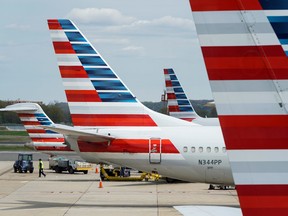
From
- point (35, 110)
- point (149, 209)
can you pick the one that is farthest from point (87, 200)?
point (35, 110)

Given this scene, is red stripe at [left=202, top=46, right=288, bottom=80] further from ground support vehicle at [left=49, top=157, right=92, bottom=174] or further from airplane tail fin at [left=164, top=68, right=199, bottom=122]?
airplane tail fin at [left=164, top=68, right=199, bottom=122]

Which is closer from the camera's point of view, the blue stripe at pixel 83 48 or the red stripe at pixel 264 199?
the red stripe at pixel 264 199

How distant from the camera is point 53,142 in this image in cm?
5581

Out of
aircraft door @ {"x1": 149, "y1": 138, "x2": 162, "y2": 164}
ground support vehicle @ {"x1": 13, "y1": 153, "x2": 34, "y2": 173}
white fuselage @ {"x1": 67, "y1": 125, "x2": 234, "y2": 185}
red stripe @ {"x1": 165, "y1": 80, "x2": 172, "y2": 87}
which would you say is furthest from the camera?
red stripe @ {"x1": 165, "y1": 80, "x2": 172, "y2": 87}

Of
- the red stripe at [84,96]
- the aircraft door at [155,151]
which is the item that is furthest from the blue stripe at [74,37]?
the aircraft door at [155,151]

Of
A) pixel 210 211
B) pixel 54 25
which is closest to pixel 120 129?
pixel 54 25

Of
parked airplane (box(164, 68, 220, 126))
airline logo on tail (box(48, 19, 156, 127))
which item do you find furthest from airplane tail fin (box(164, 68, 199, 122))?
airline logo on tail (box(48, 19, 156, 127))

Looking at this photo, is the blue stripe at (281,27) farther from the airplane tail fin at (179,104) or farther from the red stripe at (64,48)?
the airplane tail fin at (179,104)

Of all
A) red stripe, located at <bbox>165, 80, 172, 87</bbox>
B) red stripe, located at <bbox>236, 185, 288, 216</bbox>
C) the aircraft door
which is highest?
red stripe, located at <bbox>165, 80, 172, 87</bbox>

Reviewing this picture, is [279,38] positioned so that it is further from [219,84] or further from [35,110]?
[35,110]

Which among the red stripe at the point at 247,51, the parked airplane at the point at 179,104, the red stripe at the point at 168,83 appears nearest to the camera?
the red stripe at the point at 247,51

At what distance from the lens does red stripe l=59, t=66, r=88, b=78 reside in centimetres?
2986

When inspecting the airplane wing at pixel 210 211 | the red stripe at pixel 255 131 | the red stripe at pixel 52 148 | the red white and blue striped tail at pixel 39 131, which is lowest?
the red stripe at pixel 255 131

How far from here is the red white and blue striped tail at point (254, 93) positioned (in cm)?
551
